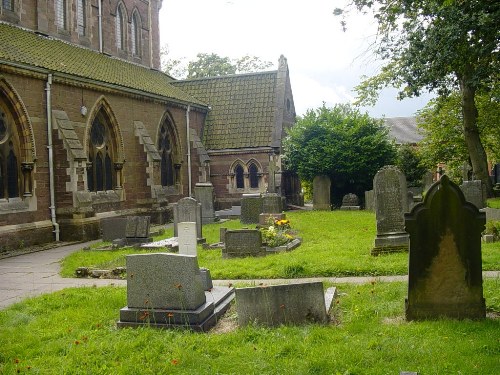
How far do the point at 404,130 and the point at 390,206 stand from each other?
57854mm

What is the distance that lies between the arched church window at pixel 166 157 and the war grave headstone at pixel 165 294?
740 inches

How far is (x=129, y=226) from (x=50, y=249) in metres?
2.78

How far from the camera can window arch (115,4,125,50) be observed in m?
27.2

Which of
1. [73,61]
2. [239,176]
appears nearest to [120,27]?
[73,61]

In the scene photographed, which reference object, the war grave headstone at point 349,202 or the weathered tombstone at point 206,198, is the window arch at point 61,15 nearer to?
the weathered tombstone at point 206,198

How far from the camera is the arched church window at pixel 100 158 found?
20.4m

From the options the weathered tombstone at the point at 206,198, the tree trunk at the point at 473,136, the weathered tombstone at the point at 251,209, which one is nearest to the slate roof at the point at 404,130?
the tree trunk at the point at 473,136

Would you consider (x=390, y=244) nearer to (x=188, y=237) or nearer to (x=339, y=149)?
(x=188, y=237)

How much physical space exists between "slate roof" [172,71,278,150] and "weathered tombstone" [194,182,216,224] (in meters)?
8.08

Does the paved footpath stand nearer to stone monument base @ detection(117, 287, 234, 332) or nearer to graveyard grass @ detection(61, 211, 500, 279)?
graveyard grass @ detection(61, 211, 500, 279)

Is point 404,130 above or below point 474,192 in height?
above

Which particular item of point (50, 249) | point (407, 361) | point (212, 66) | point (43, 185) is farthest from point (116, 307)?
point (212, 66)

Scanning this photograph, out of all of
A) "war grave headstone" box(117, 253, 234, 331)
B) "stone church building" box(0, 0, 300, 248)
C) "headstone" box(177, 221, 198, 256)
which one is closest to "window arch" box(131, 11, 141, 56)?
"stone church building" box(0, 0, 300, 248)

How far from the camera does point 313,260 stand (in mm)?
11109
